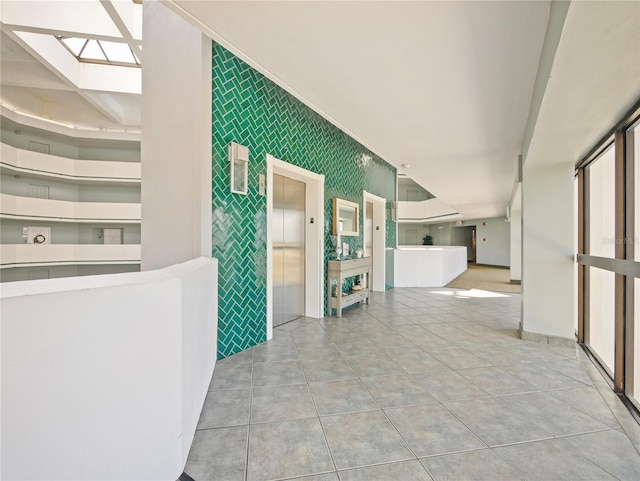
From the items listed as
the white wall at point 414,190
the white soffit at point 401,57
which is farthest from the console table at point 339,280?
the white wall at point 414,190

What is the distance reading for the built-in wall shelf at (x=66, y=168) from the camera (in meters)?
7.43

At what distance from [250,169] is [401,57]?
1984 millimetres

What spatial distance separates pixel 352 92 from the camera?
10.8 ft

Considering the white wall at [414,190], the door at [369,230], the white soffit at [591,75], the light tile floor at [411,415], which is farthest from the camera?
the white wall at [414,190]

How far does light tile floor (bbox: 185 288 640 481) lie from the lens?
161 cm

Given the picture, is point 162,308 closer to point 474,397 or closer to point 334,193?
point 474,397

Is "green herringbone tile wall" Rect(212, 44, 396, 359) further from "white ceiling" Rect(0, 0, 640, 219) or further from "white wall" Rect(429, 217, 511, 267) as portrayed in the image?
"white wall" Rect(429, 217, 511, 267)

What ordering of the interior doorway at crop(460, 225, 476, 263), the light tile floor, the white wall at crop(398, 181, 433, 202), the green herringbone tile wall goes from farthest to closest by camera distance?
the interior doorway at crop(460, 225, 476, 263), the white wall at crop(398, 181, 433, 202), the green herringbone tile wall, the light tile floor

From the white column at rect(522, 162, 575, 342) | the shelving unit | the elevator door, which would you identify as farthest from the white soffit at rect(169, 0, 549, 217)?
the shelving unit

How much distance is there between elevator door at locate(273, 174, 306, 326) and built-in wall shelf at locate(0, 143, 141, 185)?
6.79m

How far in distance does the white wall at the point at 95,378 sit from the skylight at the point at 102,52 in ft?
22.9

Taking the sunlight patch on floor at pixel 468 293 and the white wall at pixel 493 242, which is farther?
the white wall at pixel 493 242

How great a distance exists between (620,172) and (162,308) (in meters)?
3.79

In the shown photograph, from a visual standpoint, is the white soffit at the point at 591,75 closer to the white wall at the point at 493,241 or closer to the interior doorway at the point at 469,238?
the white wall at the point at 493,241
